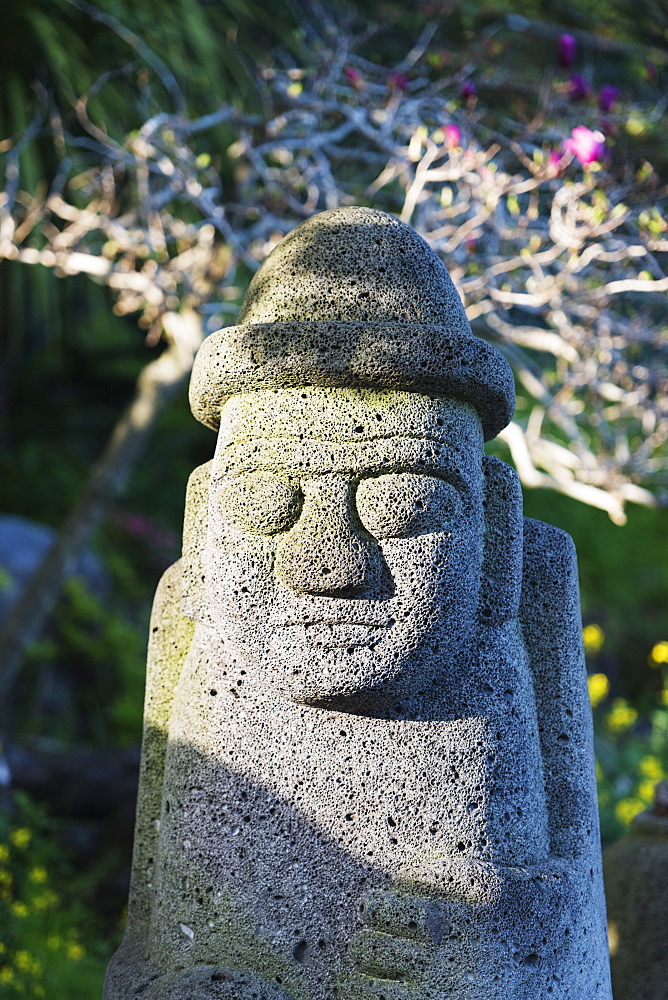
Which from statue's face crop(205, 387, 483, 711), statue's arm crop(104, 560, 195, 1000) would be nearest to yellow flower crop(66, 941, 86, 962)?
statue's arm crop(104, 560, 195, 1000)

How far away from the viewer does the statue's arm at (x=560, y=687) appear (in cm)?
153

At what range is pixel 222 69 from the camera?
16.2 ft

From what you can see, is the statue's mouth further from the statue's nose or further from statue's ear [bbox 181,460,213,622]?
statue's ear [bbox 181,460,213,622]

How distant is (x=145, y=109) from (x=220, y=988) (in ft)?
11.9

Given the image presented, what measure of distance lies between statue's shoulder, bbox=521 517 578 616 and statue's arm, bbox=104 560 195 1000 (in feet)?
1.95

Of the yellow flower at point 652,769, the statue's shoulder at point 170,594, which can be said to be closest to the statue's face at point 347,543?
the statue's shoulder at point 170,594

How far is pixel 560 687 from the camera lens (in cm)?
159

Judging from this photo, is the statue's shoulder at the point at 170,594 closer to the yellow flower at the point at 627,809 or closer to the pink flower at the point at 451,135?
the pink flower at the point at 451,135

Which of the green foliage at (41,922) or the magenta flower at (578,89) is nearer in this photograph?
the green foliage at (41,922)

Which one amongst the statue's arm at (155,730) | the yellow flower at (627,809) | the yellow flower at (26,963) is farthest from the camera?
the yellow flower at (627,809)

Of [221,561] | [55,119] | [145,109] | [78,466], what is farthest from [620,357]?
[78,466]

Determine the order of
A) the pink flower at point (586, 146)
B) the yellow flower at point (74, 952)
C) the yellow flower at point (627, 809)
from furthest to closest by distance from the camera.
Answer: the yellow flower at point (627, 809), the pink flower at point (586, 146), the yellow flower at point (74, 952)

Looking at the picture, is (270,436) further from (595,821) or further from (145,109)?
(145,109)

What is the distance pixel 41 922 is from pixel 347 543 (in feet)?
8.00
